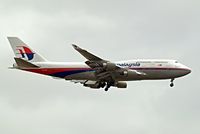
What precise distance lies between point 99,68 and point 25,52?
12265mm

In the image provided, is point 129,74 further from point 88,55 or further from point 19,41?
point 19,41

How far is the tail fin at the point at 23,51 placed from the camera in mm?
123938

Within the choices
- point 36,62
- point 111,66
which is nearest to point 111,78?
point 111,66

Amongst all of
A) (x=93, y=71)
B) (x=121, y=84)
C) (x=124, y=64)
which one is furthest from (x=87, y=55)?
(x=121, y=84)

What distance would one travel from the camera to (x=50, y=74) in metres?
124

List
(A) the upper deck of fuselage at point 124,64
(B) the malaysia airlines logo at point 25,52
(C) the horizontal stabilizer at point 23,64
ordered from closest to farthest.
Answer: (C) the horizontal stabilizer at point 23,64
(A) the upper deck of fuselage at point 124,64
(B) the malaysia airlines logo at point 25,52

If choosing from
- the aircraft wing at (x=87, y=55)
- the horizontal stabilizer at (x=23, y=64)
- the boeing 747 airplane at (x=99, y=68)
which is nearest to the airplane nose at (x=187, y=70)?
the boeing 747 airplane at (x=99, y=68)

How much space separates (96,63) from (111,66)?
8.11ft

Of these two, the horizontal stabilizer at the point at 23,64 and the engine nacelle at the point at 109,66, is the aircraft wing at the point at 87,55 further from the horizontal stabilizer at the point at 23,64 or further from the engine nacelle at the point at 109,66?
the horizontal stabilizer at the point at 23,64

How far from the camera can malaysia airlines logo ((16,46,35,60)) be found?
124 meters

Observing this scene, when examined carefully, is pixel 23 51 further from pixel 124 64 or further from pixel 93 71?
pixel 124 64

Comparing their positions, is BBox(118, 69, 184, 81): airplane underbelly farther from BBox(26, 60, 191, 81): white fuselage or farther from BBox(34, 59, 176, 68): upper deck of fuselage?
BBox(34, 59, 176, 68): upper deck of fuselage

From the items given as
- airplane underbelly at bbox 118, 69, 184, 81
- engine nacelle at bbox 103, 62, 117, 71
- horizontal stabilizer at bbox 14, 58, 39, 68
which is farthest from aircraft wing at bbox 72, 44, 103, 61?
horizontal stabilizer at bbox 14, 58, 39, 68

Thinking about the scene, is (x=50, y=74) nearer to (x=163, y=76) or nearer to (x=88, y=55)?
(x=88, y=55)
